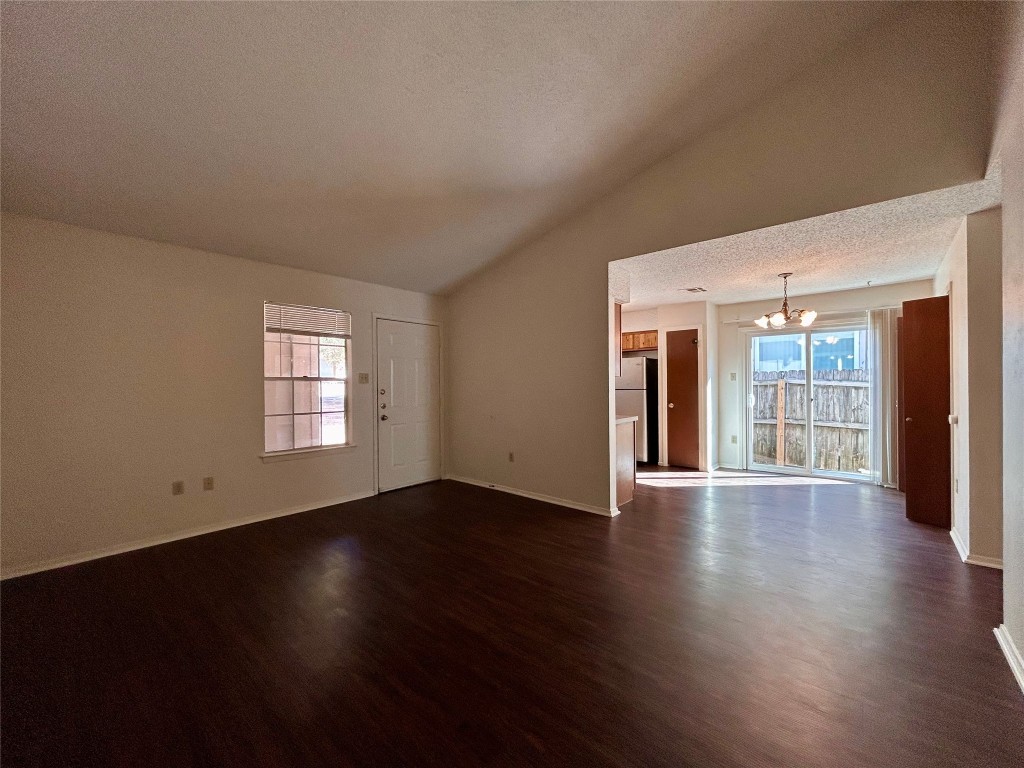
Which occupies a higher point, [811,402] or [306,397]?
[306,397]

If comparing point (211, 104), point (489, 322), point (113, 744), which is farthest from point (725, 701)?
point (489, 322)

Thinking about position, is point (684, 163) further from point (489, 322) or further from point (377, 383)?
point (377, 383)

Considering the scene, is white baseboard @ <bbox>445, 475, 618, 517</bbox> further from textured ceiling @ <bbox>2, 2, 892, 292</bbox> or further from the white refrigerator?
textured ceiling @ <bbox>2, 2, 892, 292</bbox>

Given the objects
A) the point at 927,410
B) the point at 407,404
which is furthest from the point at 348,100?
the point at 927,410

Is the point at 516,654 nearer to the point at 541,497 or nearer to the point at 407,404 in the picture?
the point at 541,497

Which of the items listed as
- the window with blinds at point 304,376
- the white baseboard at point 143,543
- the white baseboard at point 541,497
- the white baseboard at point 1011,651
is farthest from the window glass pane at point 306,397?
the white baseboard at point 1011,651

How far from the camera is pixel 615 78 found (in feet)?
8.86

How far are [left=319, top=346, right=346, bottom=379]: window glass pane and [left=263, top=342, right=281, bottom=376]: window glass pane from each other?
0.42 m

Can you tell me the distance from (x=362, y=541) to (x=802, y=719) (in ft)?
9.90

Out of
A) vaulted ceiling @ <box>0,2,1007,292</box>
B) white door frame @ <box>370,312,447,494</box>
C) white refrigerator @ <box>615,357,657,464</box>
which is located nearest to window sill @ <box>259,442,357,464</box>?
white door frame @ <box>370,312,447,494</box>

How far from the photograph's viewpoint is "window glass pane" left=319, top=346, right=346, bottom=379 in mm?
4516

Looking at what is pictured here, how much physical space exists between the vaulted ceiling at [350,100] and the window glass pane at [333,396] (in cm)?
155

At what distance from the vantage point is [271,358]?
415cm

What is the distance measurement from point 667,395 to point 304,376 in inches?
201
